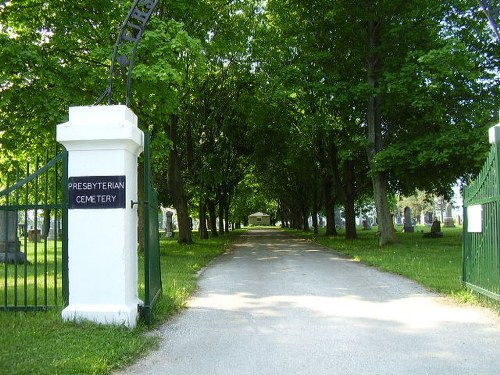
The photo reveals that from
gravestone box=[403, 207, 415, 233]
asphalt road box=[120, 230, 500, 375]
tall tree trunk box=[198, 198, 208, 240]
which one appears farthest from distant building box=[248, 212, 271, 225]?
asphalt road box=[120, 230, 500, 375]

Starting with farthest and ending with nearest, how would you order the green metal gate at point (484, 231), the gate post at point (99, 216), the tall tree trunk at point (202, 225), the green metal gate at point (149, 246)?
the tall tree trunk at point (202, 225)
the green metal gate at point (484, 231)
the green metal gate at point (149, 246)
the gate post at point (99, 216)

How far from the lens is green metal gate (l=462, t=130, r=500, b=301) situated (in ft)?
24.2

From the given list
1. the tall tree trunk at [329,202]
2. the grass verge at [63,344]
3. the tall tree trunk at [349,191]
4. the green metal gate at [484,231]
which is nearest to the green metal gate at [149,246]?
the grass verge at [63,344]

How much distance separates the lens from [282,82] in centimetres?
2167

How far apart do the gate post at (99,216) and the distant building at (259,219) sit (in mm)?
110575

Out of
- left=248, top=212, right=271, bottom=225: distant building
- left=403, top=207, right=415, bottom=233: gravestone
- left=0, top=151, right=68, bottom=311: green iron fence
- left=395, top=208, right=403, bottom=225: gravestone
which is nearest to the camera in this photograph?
left=0, top=151, right=68, bottom=311: green iron fence

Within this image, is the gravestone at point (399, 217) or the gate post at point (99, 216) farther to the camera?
the gravestone at point (399, 217)

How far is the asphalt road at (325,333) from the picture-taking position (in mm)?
5117

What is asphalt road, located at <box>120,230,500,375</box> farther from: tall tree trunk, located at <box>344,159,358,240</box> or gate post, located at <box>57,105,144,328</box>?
tall tree trunk, located at <box>344,159,358,240</box>

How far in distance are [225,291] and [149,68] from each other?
6609mm

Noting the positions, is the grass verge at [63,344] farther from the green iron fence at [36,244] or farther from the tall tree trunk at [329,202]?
the tall tree trunk at [329,202]

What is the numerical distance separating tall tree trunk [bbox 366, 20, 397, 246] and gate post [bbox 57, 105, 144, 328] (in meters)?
16.4

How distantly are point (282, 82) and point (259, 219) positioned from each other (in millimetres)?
98791

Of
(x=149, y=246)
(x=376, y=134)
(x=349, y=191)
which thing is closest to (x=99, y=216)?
(x=149, y=246)
